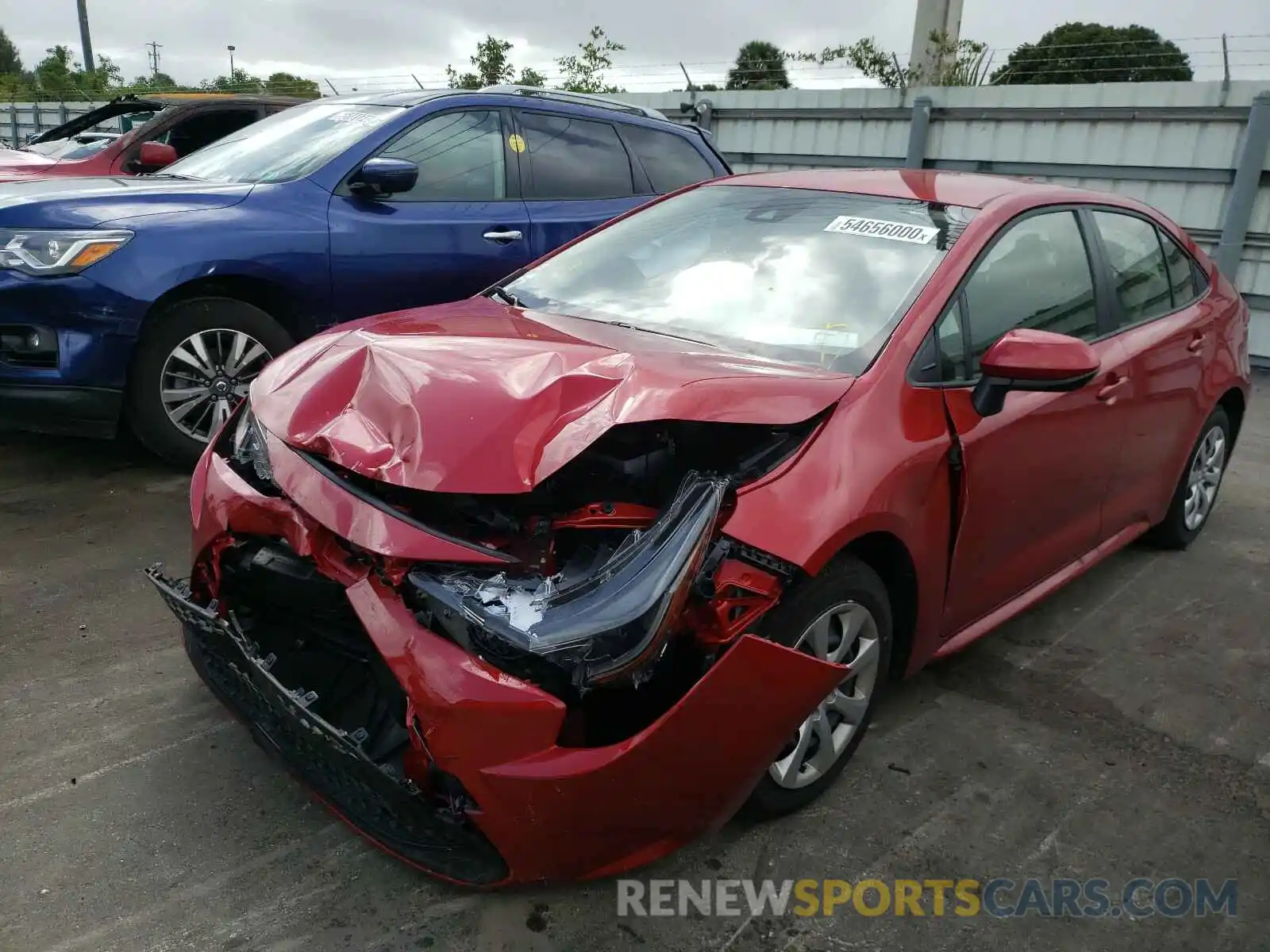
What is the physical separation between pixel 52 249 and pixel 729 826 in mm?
3438

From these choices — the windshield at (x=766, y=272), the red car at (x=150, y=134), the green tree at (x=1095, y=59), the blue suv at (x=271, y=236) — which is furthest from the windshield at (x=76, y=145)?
the green tree at (x=1095, y=59)

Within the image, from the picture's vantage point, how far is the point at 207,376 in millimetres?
4453

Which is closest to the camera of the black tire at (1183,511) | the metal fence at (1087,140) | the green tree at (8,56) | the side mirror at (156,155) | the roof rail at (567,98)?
the black tire at (1183,511)

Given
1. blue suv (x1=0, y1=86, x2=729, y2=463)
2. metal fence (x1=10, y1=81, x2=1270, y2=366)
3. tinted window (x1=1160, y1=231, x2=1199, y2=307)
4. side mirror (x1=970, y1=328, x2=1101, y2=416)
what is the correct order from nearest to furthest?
side mirror (x1=970, y1=328, x2=1101, y2=416)
tinted window (x1=1160, y1=231, x2=1199, y2=307)
blue suv (x1=0, y1=86, x2=729, y2=463)
metal fence (x1=10, y1=81, x2=1270, y2=366)

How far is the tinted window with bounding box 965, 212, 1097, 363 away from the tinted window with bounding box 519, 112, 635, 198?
112 inches

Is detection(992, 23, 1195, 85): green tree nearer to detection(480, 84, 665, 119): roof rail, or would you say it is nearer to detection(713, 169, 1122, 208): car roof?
detection(480, 84, 665, 119): roof rail

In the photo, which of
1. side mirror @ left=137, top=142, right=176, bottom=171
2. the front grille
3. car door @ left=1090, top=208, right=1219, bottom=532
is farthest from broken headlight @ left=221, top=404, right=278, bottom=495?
side mirror @ left=137, top=142, right=176, bottom=171

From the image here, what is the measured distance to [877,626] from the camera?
252cm

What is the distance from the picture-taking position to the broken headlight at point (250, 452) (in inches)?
95.8

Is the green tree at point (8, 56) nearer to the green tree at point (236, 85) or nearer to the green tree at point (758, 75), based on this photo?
the green tree at point (236, 85)

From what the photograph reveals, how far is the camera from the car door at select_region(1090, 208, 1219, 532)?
3504 mm

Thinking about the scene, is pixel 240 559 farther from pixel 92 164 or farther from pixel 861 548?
pixel 92 164

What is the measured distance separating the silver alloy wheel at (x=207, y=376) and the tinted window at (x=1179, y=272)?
3.71 m

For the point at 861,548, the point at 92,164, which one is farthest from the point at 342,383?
the point at 92,164
